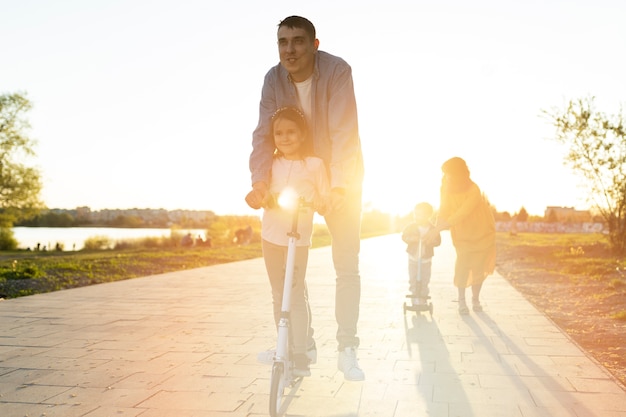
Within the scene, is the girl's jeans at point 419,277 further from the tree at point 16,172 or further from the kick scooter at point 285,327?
the tree at point 16,172

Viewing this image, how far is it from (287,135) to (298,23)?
0.67 metres

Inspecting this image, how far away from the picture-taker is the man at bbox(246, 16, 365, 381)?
388 cm

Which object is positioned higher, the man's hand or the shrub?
the man's hand

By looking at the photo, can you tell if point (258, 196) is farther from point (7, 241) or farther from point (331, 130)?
point (7, 241)

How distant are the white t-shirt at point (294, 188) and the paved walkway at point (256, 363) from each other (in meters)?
0.96

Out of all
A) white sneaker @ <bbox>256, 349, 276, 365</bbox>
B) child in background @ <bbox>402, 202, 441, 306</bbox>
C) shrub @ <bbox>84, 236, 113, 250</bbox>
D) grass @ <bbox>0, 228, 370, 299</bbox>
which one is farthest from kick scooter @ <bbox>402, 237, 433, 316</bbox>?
shrub @ <bbox>84, 236, 113, 250</bbox>

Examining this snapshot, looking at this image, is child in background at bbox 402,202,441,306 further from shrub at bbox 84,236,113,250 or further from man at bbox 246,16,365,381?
shrub at bbox 84,236,113,250

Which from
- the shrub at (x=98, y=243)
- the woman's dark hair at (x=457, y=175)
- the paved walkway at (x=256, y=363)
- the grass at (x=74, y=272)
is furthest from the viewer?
the shrub at (x=98, y=243)

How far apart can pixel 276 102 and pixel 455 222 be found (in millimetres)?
3872

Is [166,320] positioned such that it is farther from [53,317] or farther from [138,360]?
[138,360]

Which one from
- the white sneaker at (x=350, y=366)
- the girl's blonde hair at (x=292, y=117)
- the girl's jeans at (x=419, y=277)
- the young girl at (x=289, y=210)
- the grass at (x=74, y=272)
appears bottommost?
the grass at (x=74, y=272)

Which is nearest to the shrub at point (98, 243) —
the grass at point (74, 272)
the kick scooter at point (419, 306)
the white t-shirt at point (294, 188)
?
the grass at point (74, 272)

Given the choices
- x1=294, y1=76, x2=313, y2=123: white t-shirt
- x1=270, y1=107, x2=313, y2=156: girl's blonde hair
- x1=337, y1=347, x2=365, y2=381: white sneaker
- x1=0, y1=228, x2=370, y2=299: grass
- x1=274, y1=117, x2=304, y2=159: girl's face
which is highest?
x1=294, y1=76, x2=313, y2=123: white t-shirt

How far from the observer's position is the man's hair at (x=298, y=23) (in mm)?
3859
